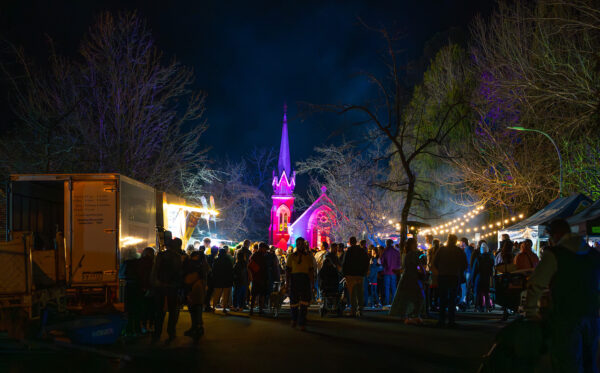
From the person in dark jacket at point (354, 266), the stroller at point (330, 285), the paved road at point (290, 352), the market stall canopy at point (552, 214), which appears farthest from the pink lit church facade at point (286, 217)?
the paved road at point (290, 352)

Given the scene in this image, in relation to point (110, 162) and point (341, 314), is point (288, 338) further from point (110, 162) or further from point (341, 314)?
point (110, 162)

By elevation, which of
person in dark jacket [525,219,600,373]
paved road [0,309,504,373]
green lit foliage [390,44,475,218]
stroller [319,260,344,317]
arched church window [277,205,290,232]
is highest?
green lit foliage [390,44,475,218]

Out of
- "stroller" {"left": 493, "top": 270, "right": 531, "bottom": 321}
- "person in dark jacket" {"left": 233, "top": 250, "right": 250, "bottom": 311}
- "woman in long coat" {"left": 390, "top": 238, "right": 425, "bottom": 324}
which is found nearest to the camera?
"stroller" {"left": 493, "top": 270, "right": 531, "bottom": 321}

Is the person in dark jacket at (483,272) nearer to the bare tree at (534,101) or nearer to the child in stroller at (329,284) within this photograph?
the child in stroller at (329,284)

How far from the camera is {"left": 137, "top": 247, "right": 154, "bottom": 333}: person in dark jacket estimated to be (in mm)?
11281

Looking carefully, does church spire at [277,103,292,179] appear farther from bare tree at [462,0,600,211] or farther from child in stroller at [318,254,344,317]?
child in stroller at [318,254,344,317]

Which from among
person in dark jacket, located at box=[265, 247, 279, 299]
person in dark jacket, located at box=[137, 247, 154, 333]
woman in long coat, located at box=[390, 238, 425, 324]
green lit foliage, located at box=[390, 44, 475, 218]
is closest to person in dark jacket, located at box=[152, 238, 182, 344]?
person in dark jacket, located at box=[137, 247, 154, 333]

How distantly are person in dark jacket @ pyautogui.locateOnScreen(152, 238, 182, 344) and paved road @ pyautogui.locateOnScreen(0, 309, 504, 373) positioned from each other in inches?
21.2

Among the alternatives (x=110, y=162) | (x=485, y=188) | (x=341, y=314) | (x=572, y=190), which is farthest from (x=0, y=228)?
(x=572, y=190)

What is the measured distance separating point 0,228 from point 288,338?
2038cm

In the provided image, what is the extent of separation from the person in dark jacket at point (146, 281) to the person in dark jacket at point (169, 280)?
3.67 ft

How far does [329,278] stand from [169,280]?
6051 millimetres

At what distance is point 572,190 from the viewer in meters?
28.4

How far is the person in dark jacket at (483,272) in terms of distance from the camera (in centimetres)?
1567
